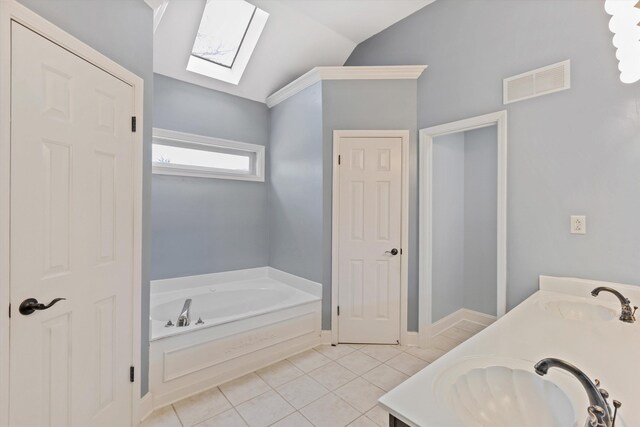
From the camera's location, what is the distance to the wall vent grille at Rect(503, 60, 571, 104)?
1802mm

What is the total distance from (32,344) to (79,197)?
65 centimetres

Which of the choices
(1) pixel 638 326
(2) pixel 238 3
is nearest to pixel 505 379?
(1) pixel 638 326

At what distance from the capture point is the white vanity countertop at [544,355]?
69 centimetres

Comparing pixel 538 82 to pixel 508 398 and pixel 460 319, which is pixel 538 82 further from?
pixel 460 319

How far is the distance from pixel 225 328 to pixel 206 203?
149 centimetres

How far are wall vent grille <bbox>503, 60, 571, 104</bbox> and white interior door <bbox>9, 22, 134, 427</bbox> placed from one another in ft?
8.50

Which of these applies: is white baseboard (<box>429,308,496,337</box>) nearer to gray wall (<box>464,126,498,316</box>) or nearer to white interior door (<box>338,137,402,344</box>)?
gray wall (<box>464,126,498,316</box>)

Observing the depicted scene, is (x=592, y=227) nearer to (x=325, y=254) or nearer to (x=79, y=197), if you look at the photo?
(x=325, y=254)

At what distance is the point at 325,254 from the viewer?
276 cm

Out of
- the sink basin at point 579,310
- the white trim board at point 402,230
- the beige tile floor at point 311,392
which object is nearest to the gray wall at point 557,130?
the sink basin at point 579,310

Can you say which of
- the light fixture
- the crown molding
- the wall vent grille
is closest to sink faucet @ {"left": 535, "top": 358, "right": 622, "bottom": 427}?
the light fixture

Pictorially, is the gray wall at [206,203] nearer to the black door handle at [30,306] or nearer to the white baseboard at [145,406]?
the white baseboard at [145,406]

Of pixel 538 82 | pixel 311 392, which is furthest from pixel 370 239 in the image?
pixel 538 82

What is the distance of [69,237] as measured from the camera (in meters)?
1.30
